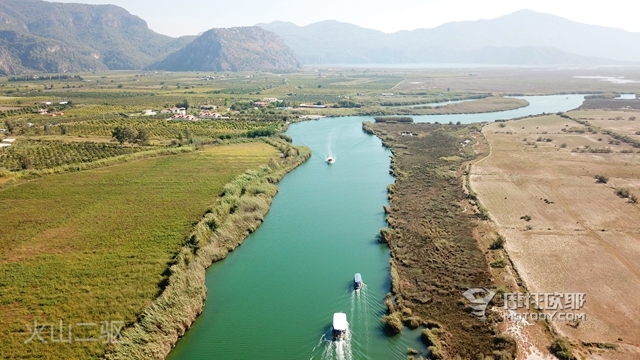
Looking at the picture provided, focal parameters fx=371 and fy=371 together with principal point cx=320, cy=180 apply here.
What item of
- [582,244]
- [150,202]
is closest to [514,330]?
[582,244]

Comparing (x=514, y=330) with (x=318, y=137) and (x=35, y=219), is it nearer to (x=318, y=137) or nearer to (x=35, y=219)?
(x=35, y=219)

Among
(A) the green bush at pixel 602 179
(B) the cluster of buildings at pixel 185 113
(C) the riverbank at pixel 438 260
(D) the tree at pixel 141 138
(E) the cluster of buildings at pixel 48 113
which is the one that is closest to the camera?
(C) the riverbank at pixel 438 260

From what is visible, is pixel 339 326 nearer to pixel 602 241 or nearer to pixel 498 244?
pixel 498 244

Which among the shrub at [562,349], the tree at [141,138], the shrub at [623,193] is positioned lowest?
the shrub at [562,349]

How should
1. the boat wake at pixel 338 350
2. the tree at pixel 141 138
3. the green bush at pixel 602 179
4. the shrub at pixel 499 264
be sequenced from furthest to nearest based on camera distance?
1. the tree at pixel 141 138
2. the green bush at pixel 602 179
3. the shrub at pixel 499 264
4. the boat wake at pixel 338 350

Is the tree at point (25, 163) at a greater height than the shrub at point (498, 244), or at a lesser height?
greater

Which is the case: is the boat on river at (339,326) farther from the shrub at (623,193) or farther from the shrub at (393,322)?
the shrub at (623,193)

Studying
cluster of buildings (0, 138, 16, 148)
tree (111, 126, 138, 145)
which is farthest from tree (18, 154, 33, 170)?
cluster of buildings (0, 138, 16, 148)

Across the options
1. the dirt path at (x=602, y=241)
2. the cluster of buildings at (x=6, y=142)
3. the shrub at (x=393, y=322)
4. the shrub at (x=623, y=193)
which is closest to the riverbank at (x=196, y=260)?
the shrub at (x=393, y=322)

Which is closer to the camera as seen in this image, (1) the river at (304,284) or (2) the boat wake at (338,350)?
(2) the boat wake at (338,350)
